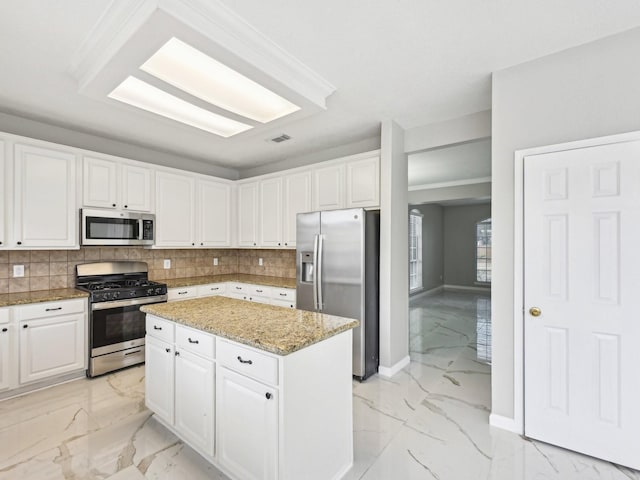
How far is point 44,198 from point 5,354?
57.2 inches

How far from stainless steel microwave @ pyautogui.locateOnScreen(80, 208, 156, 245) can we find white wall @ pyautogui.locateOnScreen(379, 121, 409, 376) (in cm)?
281

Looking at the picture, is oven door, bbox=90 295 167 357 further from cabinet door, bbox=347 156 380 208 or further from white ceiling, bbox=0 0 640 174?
cabinet door, bbox=347 156 380 208

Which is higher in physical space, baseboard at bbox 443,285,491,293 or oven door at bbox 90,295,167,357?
oven door at bbox 90,295,167,357

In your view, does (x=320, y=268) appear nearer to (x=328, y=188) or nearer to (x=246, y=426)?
(x=328, y=188)

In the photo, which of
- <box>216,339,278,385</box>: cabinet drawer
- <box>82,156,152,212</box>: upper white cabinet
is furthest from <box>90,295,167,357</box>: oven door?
<box>216,339,278,385</box>: cabinet drawer

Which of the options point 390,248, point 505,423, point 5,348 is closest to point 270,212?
point 390,248

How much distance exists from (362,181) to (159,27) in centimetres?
233

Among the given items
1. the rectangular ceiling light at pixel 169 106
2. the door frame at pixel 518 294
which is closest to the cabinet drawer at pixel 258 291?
the rectangular ceiling light at pixel 169 106

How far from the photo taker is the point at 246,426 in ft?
5.46

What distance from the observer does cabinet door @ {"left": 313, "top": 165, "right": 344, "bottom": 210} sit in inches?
147

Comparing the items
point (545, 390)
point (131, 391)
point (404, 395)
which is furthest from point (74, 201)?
point (545, 390)

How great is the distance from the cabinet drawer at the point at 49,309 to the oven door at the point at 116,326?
13 cm

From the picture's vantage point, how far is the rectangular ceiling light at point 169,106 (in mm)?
2453

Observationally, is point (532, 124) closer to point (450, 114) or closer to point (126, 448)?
point (450, 114)
